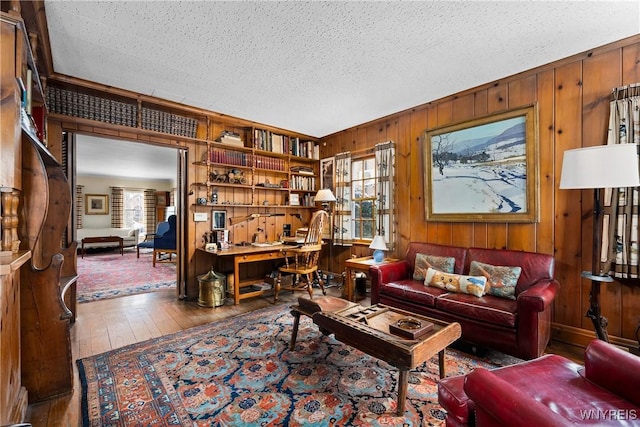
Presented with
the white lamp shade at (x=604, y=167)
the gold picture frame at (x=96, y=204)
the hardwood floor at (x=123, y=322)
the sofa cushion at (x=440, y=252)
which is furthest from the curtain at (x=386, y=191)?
the gold picture frame at (x=96, y=204)

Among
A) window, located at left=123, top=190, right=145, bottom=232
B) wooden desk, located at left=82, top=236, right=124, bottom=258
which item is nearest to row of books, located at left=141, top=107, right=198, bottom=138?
wooden desk, located at left=82, top=236, right=124, bottom=258

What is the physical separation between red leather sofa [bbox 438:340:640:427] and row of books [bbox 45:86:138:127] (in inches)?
153

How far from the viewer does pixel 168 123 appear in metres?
3.59

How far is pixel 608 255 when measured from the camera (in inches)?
93.0

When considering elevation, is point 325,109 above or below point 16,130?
above

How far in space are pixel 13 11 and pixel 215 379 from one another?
94.7 inches

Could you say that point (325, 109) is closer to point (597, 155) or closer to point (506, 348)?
point (597, 155)

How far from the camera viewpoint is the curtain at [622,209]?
88.7 inches

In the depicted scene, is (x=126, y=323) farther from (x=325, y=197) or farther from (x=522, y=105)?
(x=522, y=105)

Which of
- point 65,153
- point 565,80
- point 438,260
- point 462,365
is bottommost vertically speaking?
point 462,365

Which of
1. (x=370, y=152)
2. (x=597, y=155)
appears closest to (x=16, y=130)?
(x=597, y=155)

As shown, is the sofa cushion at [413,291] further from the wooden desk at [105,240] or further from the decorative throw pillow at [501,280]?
the wooden desk at [105,240]

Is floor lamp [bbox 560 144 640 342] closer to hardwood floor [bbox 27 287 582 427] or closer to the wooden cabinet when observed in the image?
hardwood floor [bbox 27 287 582 427]

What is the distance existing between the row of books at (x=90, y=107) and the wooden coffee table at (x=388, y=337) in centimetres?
310
